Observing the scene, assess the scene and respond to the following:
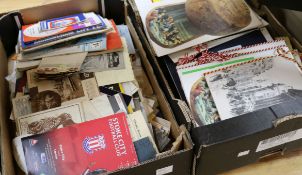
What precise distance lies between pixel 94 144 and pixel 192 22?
0.42m

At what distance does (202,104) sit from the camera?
789mm

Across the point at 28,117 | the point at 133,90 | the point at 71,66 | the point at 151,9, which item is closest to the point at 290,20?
the point at 151,9

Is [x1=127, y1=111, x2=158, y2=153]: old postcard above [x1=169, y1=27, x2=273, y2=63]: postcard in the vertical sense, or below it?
below

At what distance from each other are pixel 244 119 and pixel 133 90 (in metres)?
0.28

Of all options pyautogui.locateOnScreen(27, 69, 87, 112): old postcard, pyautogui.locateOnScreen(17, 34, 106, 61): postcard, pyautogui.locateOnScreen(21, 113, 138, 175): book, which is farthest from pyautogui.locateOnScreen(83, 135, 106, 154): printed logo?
pyautogui.locateOnScreen(17, 34, 106, 61): postcard

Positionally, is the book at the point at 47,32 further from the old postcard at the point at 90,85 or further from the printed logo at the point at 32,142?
the printed logo at the point at 32,142

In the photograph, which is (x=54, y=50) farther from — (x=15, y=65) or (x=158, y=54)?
(x=158, y=54)

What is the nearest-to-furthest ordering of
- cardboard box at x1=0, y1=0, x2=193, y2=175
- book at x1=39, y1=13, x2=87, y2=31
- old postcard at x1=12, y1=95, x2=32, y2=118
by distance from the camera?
cardboard box at x1=0, y1=0, x2=193, y2=175 → old postcard at x1=12, y1=95, x2=32, y2=118 → book at x1=39, y1=13, x2=87, y2=31

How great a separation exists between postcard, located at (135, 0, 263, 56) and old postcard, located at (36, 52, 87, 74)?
19 centimetres

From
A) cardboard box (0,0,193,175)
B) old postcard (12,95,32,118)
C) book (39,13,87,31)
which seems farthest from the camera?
book (39,13,87,31)

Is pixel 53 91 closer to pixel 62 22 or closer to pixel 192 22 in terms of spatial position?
pixel 62 22

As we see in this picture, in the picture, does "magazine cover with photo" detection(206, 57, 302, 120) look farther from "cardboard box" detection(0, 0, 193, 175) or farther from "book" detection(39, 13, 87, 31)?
"book" detection(39, 13, 87, 31)

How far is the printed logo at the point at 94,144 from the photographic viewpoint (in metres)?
0.70

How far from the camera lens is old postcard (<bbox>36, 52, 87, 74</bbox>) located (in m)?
0.81
